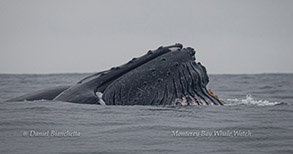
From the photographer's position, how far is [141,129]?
628cm

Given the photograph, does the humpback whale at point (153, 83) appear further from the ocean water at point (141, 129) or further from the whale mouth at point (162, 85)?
the ocean water at point (141, 129)

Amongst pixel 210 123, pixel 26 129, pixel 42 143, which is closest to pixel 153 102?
pixel 210 123

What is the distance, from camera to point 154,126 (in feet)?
21.1

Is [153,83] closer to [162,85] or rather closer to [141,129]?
[162,85]

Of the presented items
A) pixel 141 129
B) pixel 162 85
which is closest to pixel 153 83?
pixel 162 85

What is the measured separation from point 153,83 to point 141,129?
179cm

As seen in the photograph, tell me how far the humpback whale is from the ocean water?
0.19 meters

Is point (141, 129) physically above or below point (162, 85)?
below

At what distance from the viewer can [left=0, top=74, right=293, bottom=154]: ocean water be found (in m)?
5.07

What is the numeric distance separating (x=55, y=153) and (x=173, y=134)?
174 centimetres

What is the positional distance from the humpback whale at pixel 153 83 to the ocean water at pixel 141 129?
191 mm

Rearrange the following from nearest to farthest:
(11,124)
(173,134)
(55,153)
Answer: (55,153) → (173,134) → (11,124)

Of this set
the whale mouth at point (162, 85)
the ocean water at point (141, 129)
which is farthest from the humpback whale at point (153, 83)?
the ocean water at point (141, 129)

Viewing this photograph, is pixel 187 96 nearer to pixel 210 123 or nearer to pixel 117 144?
pixel 210 123
